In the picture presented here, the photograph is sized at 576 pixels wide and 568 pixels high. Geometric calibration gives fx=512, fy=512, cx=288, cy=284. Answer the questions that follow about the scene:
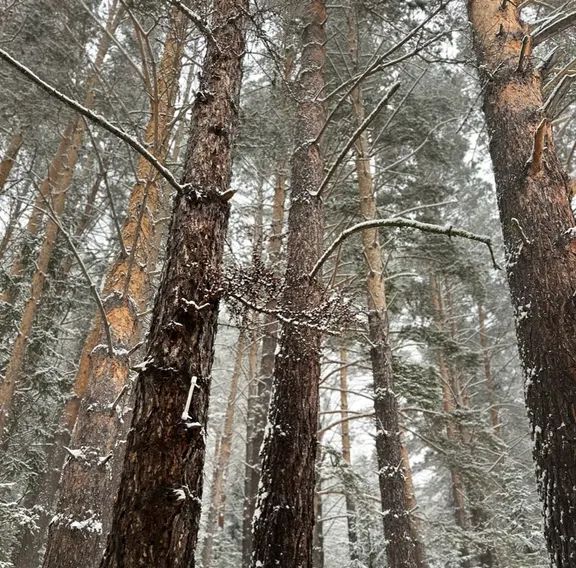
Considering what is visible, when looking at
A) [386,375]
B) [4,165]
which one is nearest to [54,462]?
[4,165]

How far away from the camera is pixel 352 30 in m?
9.27

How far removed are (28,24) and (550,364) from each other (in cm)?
1029

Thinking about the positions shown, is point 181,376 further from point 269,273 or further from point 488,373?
point 488,373

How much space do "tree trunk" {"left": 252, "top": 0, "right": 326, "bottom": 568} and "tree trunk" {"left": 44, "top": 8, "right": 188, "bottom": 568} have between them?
1.23 meters

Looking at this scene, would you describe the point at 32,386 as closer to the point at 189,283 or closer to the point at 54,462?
the point at 54,462

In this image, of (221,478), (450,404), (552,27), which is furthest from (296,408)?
(450,404)

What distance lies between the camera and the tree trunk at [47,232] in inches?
343

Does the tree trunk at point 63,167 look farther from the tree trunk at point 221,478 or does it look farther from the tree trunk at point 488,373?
the tree trunk at point 488,373

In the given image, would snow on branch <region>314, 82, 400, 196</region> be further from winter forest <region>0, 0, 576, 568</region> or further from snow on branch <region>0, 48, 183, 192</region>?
snow on branch <region>0, 48, 183, 192</region>

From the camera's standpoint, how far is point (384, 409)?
22.8 feet

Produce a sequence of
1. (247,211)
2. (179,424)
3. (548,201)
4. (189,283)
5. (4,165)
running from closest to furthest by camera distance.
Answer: (179,424) < (189,283) < (548,201) < (4,165) < (247,211)

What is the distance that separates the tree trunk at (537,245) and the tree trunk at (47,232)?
644 cm

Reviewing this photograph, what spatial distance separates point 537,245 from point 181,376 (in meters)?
3.07

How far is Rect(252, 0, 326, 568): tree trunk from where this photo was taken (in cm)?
361
